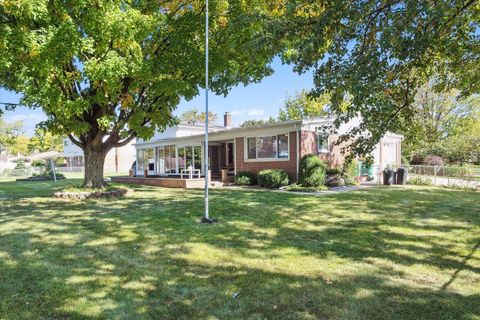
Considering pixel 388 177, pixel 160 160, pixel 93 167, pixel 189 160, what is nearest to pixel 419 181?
pixel 388 177

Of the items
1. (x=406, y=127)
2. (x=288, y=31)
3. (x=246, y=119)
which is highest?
(x=246, y=119)

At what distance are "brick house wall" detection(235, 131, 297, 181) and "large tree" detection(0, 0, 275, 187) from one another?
4047 mm

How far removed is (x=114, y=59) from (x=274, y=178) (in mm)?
8671

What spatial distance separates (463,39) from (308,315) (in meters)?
6.51

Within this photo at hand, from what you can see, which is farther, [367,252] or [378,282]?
[367,252]

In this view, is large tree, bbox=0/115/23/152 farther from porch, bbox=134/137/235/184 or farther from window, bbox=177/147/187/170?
window, bbox=177/147/187/170

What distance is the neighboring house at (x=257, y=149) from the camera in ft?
51.1

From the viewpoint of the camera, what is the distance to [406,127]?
735 cm

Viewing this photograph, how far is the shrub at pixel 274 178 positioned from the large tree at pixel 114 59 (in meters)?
4.67

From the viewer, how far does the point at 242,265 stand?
15.3ft

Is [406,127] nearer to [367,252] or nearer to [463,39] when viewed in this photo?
[463,39]

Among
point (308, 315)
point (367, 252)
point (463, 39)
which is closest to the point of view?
point (308, 315)

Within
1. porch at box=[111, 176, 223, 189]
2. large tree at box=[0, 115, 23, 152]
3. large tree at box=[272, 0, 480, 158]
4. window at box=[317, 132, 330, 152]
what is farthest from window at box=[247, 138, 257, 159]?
large tree at box=[0, 115, 23, 152]

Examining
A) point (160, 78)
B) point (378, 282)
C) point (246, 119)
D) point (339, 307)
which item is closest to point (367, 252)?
point (378, 282)
